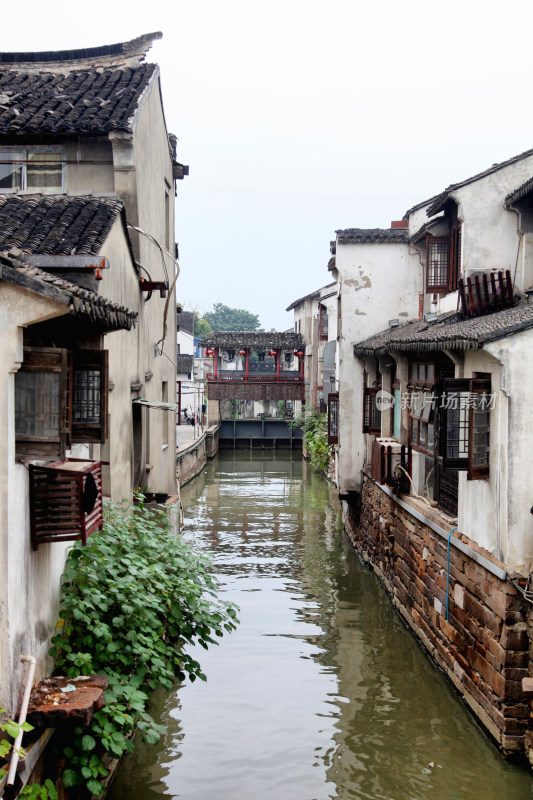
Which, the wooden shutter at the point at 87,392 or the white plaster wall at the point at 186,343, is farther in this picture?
the white plaster wall at the point at 186,343

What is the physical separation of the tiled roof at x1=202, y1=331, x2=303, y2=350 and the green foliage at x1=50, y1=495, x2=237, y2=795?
40.2 metres

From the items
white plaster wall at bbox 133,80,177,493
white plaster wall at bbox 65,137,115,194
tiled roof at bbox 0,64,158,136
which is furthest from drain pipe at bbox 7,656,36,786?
tiled roof at bbox 0,64,158,136

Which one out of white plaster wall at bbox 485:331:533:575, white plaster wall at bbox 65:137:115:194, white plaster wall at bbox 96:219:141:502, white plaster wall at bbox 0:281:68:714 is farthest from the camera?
white plaster wall at bbox 65:137:115:194

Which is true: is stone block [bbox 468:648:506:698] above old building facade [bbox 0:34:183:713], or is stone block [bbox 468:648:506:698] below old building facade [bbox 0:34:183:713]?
below

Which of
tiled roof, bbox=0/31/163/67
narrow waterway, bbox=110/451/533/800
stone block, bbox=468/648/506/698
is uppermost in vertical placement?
tiled roof, bbox=0/31/163/67

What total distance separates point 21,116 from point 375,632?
10.2m

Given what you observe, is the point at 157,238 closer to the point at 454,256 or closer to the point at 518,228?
the point at 454,256

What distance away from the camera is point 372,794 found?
28.0 feet

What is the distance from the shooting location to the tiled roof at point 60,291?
5.34 meters

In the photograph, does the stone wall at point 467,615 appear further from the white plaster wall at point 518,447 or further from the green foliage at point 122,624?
the green foliage at point 122,624

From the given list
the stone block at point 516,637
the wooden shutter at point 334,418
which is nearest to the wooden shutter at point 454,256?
the wooden shutter at point 334,418

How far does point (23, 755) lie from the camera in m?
5.07

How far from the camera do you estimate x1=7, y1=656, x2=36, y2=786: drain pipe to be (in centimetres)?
503

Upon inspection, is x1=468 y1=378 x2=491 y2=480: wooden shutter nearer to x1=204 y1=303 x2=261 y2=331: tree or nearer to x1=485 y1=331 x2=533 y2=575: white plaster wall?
x1=485 y1=331 x2=533 y2=575: white plaster wall
